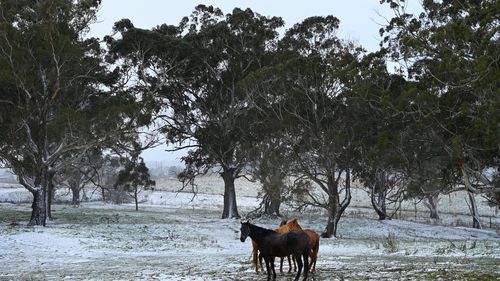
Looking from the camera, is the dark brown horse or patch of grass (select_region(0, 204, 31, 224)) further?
patch of grass (select_region(0, 204, 31, 224))

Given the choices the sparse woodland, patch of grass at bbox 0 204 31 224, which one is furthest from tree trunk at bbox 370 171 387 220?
patch of grass at bbox 0 204 31 224

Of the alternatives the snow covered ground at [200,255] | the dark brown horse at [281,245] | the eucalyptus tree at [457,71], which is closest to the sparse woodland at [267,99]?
the eucalyptus tree at [457,71]

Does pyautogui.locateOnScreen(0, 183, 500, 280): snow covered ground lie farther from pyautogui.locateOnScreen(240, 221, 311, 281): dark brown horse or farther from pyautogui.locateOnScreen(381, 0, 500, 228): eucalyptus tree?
pyautogui.locateOnScreen(381, 0, 500, 228): eucalyptus tree

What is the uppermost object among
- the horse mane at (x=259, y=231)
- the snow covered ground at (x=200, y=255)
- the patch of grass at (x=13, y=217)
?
the horse mane at (x=259, y=231)

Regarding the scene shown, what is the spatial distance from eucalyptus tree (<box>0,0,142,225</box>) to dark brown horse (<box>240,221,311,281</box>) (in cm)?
1842

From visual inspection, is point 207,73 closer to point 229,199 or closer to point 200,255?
point 229,199

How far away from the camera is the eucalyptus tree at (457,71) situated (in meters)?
16.5

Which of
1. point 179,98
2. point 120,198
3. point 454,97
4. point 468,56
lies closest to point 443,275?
point 468,56

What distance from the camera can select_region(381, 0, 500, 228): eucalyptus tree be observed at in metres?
16.5

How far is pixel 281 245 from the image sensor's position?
1047cm

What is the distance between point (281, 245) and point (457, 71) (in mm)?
11584

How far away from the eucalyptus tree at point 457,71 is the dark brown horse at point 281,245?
912 cm

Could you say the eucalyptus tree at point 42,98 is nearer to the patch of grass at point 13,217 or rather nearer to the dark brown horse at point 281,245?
the patch of grass at point 13,217

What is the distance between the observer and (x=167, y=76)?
38531mm
